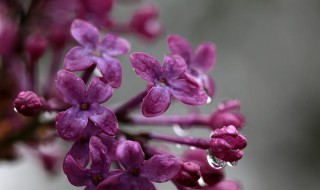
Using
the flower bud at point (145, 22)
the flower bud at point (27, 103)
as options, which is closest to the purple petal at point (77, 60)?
the flower bud at point (27, 103)

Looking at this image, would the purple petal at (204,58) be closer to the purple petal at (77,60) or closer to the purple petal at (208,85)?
the purple petal at (208,85)

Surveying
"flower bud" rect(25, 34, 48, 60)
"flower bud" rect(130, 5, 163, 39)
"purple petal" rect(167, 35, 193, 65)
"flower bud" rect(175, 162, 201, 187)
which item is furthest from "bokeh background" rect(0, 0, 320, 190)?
"flower bud" rect(175, 162, 201, 187)

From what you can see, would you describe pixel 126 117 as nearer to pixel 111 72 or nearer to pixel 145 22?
pixel 111 72

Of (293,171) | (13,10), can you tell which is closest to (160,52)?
(293,171)

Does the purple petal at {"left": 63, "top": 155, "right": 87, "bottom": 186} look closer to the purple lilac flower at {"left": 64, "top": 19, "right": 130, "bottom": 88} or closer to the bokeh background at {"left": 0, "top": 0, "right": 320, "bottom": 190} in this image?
the purple lilac flower at {"left": 64, "top": 19, "right": 130, "bottom": 88}

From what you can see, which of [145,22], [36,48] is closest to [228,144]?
[36,48]
